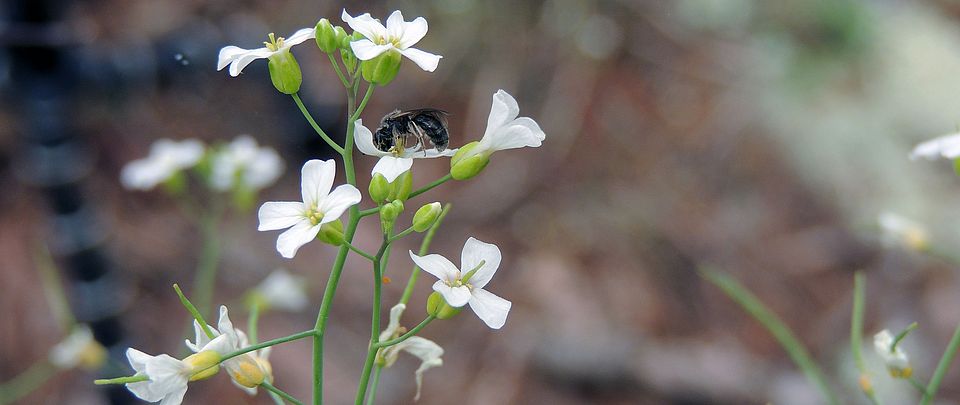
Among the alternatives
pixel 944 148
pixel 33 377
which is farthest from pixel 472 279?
pixel 33 377

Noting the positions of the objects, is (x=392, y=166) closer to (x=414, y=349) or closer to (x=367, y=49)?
(x=367, y=49)

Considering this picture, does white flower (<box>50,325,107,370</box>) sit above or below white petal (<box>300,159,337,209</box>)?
below

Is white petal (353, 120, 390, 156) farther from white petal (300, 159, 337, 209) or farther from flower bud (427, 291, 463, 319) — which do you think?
flower bud (427, 291, 463, 319)

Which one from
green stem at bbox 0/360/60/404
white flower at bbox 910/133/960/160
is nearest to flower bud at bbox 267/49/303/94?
white flower at bbox 910/133/960/160

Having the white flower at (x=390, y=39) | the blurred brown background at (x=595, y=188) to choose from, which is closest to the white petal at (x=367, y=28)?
the white flower at (x=390, y=39)

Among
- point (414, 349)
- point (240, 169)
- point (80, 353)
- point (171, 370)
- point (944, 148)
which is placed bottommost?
point (80, 353)

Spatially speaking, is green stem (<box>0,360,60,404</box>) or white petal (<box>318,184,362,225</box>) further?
green stem (<box>0,360,60,404</box>)

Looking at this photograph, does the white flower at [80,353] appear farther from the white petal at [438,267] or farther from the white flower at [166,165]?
the white petal at [438,267]
